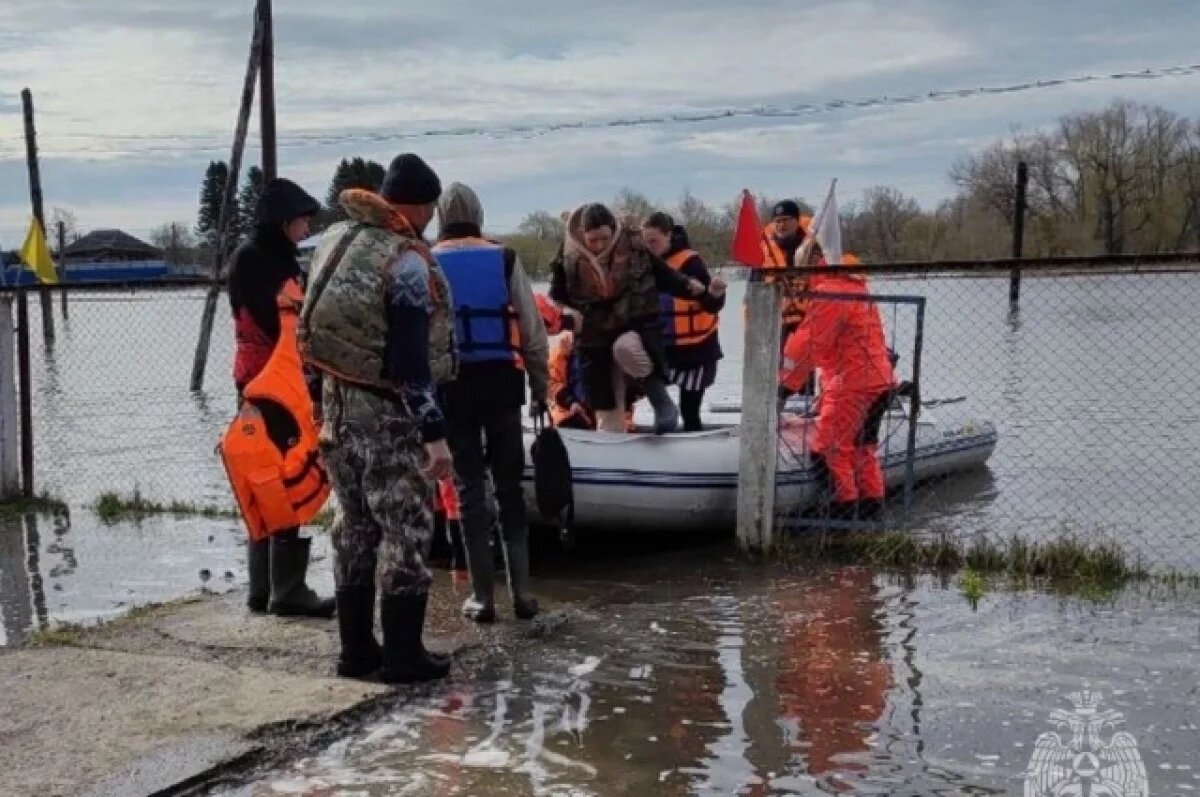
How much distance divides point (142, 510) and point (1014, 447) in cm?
916

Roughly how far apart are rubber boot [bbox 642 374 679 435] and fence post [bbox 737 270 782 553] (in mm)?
851

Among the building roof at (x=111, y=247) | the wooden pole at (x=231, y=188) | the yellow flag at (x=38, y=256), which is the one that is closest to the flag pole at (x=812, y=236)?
the yellow flag at (x=38, y=256)

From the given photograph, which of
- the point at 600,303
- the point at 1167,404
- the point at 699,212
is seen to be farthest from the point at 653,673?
the point at 699,212

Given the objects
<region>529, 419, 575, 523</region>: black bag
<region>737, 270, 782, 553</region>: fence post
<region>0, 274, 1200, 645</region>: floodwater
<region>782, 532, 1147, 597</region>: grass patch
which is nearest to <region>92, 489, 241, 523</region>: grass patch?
<region>0, 274, 1200, 645</region>: floodwater

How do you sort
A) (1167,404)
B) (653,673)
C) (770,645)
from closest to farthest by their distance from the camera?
(653,673) < (770,645) < (1167,404)

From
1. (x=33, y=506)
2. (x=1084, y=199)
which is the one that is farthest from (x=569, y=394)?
(x=1084, y=199)

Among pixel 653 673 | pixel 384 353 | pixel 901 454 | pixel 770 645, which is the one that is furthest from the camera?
pixel 901 454

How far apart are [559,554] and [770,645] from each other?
8.05ft

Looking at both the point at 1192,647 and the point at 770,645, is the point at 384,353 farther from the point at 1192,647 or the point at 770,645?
the point at 1192,647

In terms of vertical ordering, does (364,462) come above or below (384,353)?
below

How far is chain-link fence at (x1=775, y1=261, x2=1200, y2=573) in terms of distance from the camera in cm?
828

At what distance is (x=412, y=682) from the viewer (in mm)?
5324

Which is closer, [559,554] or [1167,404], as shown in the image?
[559,554]

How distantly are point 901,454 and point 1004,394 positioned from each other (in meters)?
10.5
